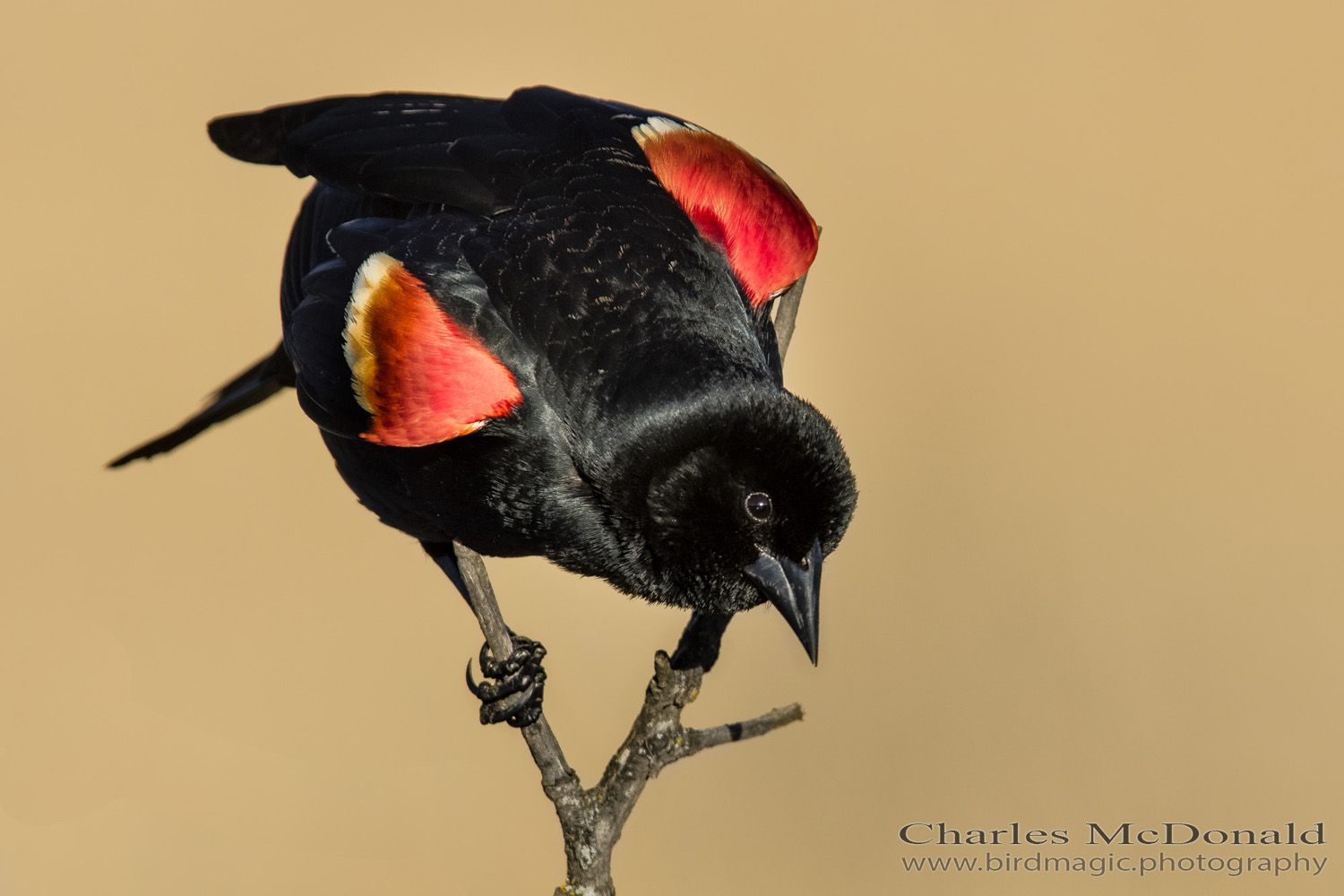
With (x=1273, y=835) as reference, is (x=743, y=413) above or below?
above

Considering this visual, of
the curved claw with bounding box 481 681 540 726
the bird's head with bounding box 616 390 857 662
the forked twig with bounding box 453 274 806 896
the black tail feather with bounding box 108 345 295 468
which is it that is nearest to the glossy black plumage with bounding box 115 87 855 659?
the bird's head with bounding box 616 390 857 662

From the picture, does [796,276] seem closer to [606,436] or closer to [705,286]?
[705,286]

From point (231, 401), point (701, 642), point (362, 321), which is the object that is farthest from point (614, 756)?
point (231, 401)

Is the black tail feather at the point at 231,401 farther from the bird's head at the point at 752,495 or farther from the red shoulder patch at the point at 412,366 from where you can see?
the bird's head at the point at 752,495

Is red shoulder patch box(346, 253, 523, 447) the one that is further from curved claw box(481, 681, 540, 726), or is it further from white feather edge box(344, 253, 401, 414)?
curved claw box(481, 681, 540, 726)

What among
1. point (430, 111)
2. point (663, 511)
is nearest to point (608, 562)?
point (663, 511)

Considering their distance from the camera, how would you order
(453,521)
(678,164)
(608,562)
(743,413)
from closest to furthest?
(743,413)
(608,562)
(453,521)
(678,164)

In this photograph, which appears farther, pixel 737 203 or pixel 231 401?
pixel 231 401

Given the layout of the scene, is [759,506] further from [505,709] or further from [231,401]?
[231,401]
